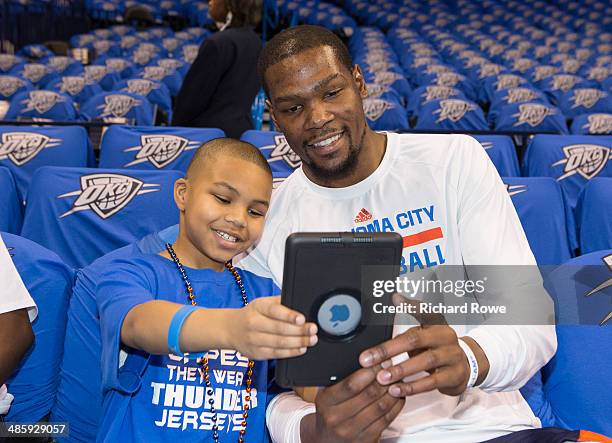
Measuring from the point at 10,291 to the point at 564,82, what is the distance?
7.25 m

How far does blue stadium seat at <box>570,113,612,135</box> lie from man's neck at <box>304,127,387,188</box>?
3.13 meters

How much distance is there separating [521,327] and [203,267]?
0.71m

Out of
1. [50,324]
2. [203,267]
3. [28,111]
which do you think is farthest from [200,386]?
[28,111]

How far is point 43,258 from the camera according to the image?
173 centimetres

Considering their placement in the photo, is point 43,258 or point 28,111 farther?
point 28,111

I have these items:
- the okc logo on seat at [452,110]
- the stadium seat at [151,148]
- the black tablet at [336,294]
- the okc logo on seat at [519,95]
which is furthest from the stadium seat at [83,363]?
the okc logo on seat at [519,95]

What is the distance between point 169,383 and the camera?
148cm

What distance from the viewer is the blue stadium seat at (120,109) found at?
5008 millimetres

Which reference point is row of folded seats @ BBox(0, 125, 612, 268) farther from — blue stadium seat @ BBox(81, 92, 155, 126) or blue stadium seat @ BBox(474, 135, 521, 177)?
blue stadium seat @ BBox(81, 92, 155, 126)

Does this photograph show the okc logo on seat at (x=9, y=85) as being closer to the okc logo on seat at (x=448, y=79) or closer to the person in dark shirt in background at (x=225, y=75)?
the person in dark shirt in background at (x=225, y=75)

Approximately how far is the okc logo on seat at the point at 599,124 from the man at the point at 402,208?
10.2ft

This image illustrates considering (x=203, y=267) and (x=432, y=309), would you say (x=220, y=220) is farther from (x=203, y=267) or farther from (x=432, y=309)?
(x=432, y=309)

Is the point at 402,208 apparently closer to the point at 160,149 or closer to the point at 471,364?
the point at 471,364

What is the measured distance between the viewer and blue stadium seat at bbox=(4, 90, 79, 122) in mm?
4801
